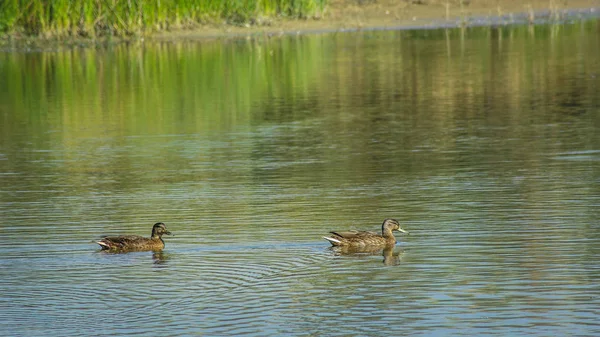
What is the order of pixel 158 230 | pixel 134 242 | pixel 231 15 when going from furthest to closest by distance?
pixel 231 15 → pixel 158 230 → pixel 134 242

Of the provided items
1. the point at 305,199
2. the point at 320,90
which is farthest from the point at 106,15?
the point at 305,199

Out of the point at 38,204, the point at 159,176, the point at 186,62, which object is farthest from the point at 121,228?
the point at 186,62

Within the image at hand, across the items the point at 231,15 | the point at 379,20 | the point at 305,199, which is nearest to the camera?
the point at 305,199

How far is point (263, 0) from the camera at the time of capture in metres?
55.1

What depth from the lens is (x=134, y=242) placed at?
15539 mm

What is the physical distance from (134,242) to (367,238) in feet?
8.62

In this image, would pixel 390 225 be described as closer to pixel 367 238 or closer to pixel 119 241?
pixel 367 238

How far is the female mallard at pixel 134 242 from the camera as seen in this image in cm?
1539

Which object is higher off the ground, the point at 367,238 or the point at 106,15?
the point at 106,15

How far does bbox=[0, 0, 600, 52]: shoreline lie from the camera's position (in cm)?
5138

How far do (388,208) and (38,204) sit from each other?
491cm

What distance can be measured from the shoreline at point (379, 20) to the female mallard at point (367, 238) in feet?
118

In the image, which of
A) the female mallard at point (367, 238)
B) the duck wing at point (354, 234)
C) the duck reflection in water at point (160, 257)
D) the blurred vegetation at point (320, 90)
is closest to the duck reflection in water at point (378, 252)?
the female mallard at point (367, 238)

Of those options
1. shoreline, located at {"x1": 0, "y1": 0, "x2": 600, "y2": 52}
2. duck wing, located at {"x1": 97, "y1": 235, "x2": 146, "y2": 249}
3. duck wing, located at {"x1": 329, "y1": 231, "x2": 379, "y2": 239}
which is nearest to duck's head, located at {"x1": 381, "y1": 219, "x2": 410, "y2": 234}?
duck wing, located at {"x1": 329, "y1": 231, "x2": 379, "y2": 239}
